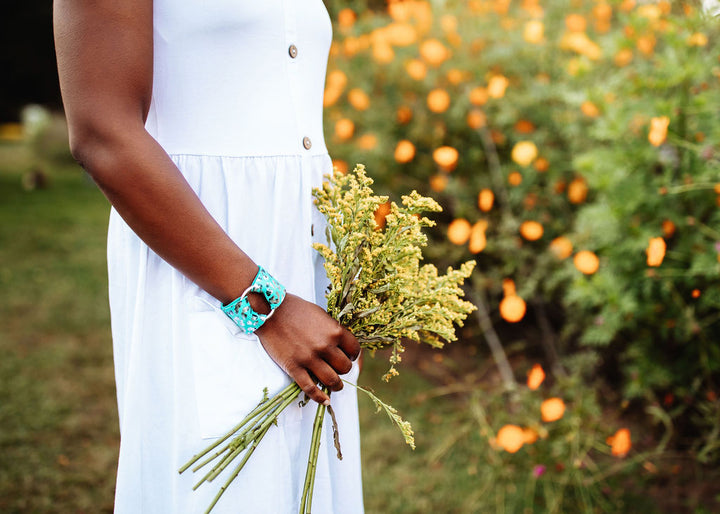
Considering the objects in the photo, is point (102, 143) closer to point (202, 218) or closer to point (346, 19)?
point (202, 218)

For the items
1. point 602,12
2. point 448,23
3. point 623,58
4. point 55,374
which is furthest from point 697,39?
point 55,374

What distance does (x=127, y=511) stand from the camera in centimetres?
114

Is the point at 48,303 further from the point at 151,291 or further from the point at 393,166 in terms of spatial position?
the point at 151,291

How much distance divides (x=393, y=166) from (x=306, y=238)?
301cm

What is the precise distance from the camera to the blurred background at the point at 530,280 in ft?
8.47

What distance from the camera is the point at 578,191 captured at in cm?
341

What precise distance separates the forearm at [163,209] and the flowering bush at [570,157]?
1.81 meters

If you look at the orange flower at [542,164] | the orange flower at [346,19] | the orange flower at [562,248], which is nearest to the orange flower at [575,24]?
the orange flower at [542,164]

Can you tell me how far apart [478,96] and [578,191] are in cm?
85

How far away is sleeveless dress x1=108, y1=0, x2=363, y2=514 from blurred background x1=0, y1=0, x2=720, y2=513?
5.27 ft

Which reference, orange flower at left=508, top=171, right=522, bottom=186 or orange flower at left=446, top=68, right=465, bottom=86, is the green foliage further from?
orange flower at left=446, top=68, right=465, bottom=86

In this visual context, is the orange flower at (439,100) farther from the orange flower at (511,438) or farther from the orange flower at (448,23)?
the orange flower at (511,438)

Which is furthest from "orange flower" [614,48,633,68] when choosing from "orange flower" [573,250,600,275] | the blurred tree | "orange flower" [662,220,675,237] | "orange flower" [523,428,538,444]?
the blurred tree

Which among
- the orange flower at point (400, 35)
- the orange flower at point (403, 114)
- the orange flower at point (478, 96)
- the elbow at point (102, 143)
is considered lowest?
the elbow at point (102, 143)
